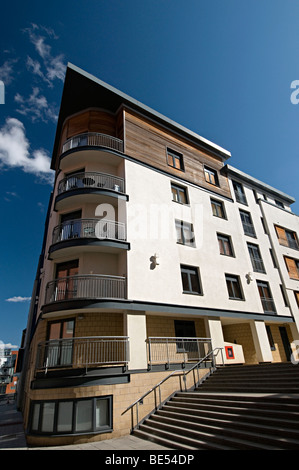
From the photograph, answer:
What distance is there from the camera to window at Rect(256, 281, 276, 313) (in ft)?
55.5

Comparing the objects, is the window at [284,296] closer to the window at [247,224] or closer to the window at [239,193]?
the window at [247,224]

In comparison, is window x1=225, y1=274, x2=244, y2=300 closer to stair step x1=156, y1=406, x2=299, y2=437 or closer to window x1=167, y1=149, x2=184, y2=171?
stair step x1=156, y1=406, x2=299, y2=437

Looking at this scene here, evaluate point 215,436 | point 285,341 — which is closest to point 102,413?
point 215,436

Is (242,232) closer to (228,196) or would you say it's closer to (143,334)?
(228,196)

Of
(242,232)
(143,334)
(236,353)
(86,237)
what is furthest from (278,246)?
(86,237)

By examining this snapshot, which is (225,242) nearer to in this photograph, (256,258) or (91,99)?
(256,258)

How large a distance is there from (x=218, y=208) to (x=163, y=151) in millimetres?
5676

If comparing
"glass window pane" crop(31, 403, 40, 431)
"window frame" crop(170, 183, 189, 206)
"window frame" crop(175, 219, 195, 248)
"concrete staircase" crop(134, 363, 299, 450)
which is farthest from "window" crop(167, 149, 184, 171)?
"glass window pane" crop(31, 403, 40, 431)

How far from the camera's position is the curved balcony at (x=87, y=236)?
Result: 11.3m

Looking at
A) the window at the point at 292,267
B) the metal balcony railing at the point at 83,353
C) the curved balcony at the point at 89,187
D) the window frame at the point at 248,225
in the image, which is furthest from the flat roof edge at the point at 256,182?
the metal balcony railing at the point at 83,353

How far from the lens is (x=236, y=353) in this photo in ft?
44.2

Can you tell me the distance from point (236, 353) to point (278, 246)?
34.3 ft

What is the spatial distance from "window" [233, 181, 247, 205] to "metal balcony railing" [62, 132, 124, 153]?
34.6ft
